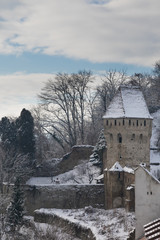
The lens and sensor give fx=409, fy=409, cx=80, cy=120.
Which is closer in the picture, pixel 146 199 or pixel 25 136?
pixel 146 199

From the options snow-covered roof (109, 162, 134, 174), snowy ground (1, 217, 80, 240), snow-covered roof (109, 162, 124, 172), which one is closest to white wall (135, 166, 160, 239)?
snowy ground (1, 217, 80, 240)

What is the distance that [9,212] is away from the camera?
88.1 ft

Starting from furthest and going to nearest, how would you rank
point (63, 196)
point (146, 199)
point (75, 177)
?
1. point (75, 177)
2. point (63, 196)
3. point (146, 199)

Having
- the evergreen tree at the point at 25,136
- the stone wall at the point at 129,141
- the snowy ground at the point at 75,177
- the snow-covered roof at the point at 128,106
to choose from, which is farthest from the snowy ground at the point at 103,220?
the evergreen tree at the point at 25,136

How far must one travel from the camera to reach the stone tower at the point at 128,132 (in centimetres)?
3017

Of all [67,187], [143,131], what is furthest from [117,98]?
[67,187]

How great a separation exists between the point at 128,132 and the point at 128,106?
1.96 metres

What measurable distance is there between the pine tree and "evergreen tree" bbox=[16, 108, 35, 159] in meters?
9.71

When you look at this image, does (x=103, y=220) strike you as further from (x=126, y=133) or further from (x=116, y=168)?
(x=126, y=133)

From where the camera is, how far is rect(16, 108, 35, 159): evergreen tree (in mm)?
37875

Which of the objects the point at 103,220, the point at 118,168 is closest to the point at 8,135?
the point at 118,168

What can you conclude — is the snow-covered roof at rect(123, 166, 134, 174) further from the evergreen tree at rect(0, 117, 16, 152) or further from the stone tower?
the evergreen tree at rect(0, 117, 16, 152)

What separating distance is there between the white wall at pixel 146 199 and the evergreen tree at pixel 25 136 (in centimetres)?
2184

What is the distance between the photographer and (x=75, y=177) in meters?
35.8
